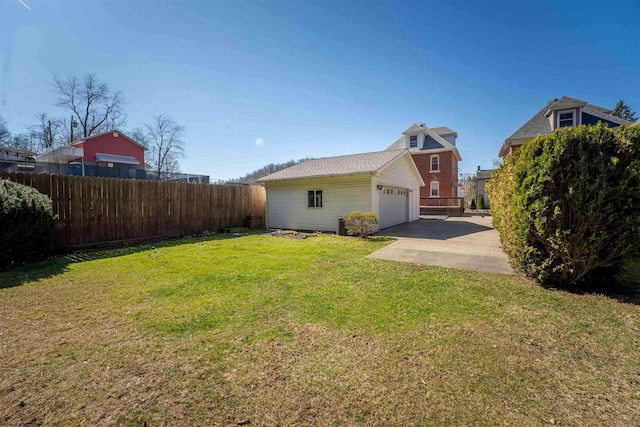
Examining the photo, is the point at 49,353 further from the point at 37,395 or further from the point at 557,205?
the point at 557,205

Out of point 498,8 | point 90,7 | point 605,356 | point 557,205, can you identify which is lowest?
point 605,356

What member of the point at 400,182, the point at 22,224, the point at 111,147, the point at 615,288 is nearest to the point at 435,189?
the point at 400,182

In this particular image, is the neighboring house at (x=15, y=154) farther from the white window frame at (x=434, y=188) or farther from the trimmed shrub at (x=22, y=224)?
the white window frame at (x=434, y=188)

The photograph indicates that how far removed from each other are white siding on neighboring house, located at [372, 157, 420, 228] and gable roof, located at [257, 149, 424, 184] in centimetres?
49

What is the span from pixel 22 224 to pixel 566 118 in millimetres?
28190

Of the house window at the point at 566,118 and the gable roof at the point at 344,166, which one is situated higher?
the house window at the point at 566,118

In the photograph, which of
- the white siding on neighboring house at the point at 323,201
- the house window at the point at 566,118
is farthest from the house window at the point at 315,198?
the house window at the point at 566,118

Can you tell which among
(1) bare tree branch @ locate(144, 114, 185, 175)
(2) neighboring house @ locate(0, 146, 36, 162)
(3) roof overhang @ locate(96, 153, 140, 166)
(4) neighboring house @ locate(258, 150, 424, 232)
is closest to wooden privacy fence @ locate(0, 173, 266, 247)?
(4) neighboring house @ locate(258, 150, 424, 232)

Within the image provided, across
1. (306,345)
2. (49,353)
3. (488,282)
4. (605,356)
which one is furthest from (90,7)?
(605,356)

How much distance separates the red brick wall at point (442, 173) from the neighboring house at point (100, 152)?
26674mm

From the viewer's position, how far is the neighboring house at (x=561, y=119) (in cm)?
1778

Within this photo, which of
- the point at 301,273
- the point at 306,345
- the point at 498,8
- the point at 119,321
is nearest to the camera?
the point at 306,345

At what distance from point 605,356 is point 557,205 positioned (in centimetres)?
267

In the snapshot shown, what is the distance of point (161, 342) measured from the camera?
3.04 metres
